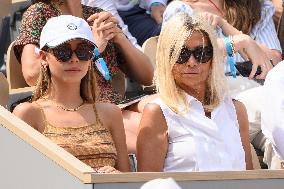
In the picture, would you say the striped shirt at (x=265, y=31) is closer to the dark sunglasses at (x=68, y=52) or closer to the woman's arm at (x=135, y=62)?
the woman's arm at (x=135, y=62)

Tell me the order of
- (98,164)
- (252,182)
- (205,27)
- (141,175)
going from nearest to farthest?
(141,175) → (252,182) → (98,164) → (205,27)

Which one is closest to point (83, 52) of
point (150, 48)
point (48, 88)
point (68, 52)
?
point (68, 52)

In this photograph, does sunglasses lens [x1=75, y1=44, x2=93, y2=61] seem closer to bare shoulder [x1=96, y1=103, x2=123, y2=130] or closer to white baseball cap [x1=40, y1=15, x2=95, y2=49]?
white baseball cap [x1=40, y1=15, x2=95, y2=49]

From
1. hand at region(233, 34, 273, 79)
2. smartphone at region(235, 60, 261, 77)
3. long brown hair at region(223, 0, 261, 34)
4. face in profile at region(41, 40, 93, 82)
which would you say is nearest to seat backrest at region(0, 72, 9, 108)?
face in profile at region(41, 40, 93, 82)

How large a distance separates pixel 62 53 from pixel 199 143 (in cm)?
77

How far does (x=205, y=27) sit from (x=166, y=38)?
21 cm

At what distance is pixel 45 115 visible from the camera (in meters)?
4.82

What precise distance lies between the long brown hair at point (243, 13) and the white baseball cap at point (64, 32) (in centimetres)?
188

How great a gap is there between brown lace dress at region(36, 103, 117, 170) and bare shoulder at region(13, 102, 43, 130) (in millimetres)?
34

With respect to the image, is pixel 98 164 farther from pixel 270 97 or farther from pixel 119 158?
pixel 270 97

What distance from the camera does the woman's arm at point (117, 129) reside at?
16.2 ft

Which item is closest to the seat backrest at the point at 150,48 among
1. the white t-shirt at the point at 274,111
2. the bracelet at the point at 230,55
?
the bracelet at the point at 230,55

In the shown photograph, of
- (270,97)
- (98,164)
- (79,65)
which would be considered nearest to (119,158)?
(98,164)

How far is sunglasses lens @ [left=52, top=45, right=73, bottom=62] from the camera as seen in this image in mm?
4902
